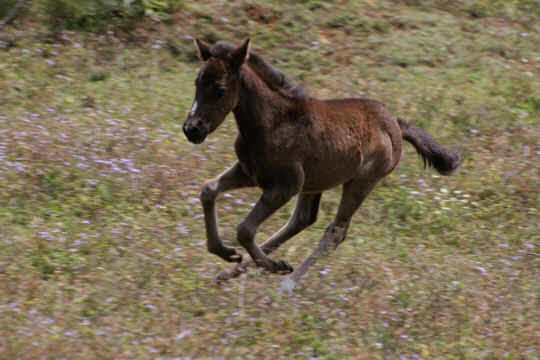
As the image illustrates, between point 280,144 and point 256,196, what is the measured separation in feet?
7.54

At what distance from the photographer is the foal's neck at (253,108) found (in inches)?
229

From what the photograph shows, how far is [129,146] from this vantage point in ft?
27.6

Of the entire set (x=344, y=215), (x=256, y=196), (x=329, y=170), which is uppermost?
(x=329, y=170)

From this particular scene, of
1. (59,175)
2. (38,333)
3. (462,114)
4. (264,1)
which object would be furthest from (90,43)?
(38,333)

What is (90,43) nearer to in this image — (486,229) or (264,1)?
(264,1)

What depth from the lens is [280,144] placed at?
5.96 m

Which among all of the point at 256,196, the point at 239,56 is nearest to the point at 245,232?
the point at 239,56

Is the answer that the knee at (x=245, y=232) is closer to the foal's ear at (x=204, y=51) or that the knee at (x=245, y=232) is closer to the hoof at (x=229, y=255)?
the hoof at (x=229, y=255)

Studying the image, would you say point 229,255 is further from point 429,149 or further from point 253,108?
point 429,149

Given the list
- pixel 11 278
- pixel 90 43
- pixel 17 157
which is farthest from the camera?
pixel 90 43

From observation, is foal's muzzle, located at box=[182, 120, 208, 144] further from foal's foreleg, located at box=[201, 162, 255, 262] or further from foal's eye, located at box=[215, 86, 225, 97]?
foal's foreleg, located at box=[201, 162, 255, 262]

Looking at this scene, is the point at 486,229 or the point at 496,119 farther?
the point at 496,119

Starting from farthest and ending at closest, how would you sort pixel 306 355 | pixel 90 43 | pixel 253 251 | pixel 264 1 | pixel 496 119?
pixel 264 1
pixel 90 43
pixel 496 119
pixel 253 251
pixel 306 355

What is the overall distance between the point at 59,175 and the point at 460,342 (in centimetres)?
420
